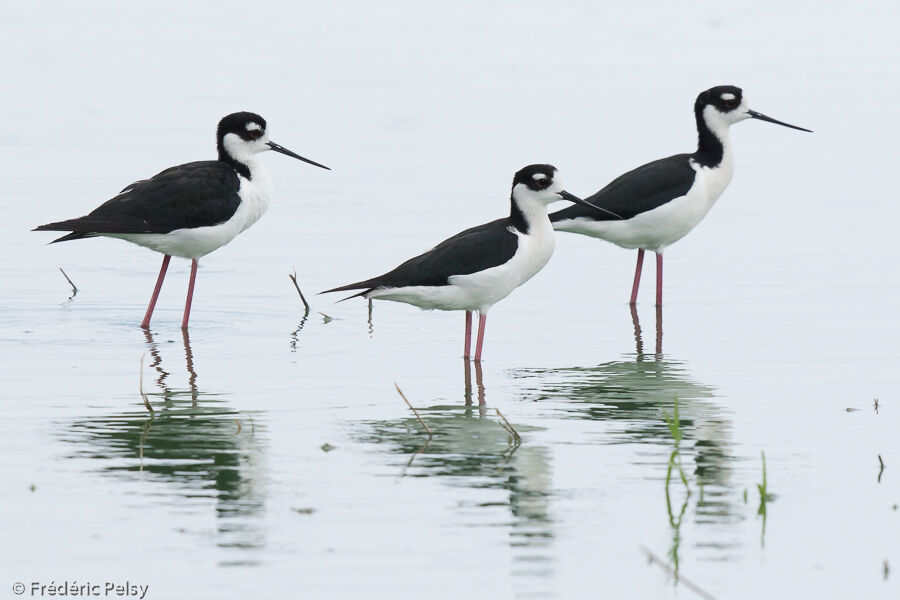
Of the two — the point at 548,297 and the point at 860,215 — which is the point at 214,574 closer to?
the point at 548,297

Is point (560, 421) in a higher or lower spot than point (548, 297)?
lower

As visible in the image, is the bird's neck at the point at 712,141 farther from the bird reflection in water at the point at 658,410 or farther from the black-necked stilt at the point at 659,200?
the bird reflection in water at the point at 658,410

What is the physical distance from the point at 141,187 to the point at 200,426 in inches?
144

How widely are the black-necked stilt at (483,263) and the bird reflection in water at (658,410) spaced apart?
63 centimetres

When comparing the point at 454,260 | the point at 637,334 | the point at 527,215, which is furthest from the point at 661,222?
the point at 454,260

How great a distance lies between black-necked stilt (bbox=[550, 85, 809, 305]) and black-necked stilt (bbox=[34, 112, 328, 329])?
101 inches

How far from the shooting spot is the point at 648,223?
1312cm

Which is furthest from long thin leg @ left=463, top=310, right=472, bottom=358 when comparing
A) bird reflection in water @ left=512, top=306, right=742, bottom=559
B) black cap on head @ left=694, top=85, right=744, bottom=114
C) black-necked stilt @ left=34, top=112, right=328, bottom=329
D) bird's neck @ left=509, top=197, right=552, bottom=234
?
black cap on head @ left=694, top=85, right=744, bottom=114

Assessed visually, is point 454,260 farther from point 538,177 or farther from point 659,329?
point 659,329

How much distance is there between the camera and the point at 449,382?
1026 centimetres

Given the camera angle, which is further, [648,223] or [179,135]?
[179,135]

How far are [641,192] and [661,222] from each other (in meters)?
0.30

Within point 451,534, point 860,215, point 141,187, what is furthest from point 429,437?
point 860,215

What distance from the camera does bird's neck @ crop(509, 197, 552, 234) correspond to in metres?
11.0
